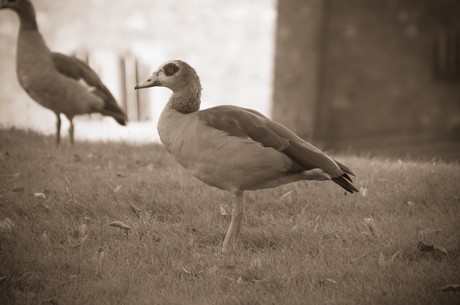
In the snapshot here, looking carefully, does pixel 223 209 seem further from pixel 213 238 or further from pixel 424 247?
pixel 424 247

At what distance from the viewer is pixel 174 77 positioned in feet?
17.9

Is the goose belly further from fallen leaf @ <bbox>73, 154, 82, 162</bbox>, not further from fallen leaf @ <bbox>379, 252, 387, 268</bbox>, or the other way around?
fallen leaf @ <bbox>379, 252, 387, 268</bbox>

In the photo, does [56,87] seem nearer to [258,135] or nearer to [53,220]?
[53,220]

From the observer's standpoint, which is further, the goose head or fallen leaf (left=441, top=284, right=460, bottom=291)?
the goose head

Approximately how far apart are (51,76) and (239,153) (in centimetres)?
453

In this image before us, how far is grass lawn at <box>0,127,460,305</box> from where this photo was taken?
4.33 meters

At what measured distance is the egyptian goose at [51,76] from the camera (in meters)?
8.51

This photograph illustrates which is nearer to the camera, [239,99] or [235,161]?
[235,161]

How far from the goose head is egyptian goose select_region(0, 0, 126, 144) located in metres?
3.53

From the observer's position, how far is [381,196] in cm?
636

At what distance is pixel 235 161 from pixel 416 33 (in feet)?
29.0

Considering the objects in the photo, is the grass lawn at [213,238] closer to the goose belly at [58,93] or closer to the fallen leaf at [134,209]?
the fallen leaf at [134,209]

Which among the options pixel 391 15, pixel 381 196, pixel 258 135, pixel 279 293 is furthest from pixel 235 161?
pixel 391 15

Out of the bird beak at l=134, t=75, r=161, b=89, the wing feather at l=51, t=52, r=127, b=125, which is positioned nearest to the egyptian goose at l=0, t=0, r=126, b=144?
the wing feather at l=51, t=52, r=127, b=125
